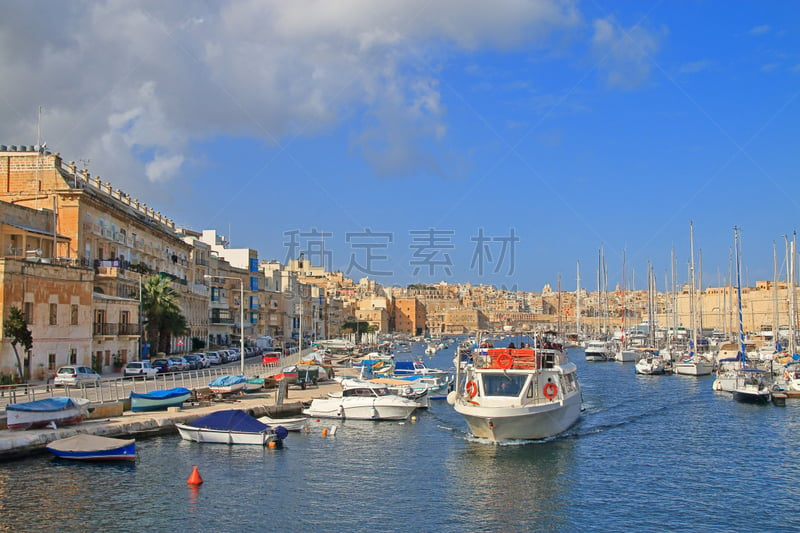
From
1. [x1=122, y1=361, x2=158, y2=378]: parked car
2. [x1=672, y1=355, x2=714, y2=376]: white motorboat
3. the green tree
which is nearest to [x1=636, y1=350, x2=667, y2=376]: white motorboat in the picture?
[x1=672, y1=355, x2=714, y2=376]: white motorboat

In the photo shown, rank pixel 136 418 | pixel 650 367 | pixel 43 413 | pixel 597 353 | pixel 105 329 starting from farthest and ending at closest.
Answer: pixel 597 353 < pixel 650 367 < pixel 105 329 < pixel 136 418 < pixel 43 413

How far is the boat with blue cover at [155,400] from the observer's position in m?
36.9

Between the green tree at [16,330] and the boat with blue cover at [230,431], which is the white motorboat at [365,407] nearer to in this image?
the boat with blue cover at [230,431]

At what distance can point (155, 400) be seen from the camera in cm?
3731

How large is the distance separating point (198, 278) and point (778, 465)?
6926 cm

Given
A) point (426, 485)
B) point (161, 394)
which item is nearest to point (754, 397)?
point (426, 485)

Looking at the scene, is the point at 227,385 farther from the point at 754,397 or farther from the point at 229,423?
the point at 754,397

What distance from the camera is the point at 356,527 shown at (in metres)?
21.7

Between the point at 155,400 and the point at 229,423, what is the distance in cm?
620

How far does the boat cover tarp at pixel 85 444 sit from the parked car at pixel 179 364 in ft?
91.5

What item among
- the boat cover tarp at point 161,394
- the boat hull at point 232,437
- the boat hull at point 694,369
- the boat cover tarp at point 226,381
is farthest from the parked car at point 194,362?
the boat hull at point 694,369

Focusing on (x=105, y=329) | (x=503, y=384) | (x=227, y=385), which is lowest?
(x=227, y=385)

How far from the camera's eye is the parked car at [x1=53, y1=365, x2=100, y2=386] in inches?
1602

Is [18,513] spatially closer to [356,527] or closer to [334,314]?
[356,527]
